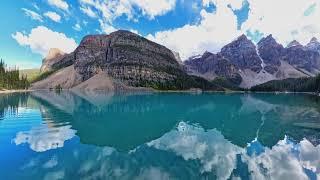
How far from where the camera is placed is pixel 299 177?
32.9 metres

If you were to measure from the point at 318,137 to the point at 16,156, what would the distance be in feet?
159

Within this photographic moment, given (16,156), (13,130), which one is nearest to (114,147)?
(16,156)

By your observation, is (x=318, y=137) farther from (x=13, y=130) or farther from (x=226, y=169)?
(x=13, y=130)

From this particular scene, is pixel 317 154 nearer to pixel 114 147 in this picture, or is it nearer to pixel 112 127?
pixel 114 147

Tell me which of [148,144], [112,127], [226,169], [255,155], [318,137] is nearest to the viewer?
[226,169]

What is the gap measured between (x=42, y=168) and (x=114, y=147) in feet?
45.5

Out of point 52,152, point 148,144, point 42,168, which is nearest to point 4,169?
point 42,168

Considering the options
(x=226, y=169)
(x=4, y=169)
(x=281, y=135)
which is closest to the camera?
(x=4, y=169)

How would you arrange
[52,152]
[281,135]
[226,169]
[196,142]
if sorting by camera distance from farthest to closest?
1. [281,135]
2. [196,142]
3. [52,152]
4. [226,169]

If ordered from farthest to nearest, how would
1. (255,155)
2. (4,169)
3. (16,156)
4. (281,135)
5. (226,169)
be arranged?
(281,135) < (255,155) < (16,156) < (226,169) < (4,169)

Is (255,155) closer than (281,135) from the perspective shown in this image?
Yes

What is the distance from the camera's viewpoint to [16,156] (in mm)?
38125

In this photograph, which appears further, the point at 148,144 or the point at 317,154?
the point at 148,144

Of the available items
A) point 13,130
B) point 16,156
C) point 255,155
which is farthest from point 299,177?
point 13,130
